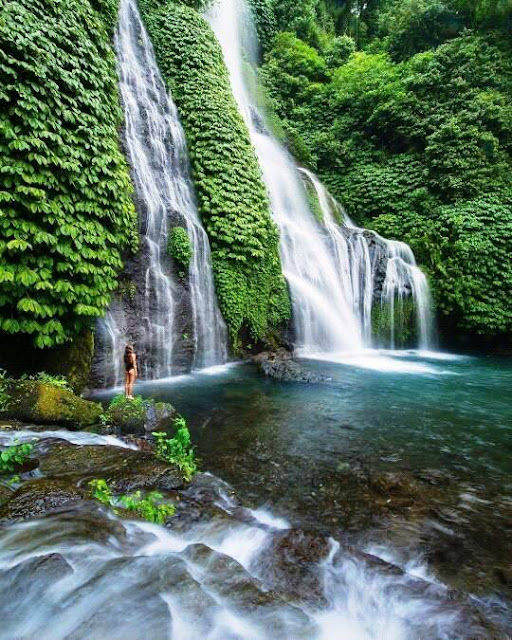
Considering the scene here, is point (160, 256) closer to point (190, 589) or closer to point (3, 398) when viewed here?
point (3, 398)

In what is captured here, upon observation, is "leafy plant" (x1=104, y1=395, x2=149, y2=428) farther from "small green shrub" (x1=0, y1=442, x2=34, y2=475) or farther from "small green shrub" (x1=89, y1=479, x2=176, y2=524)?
"small green shrub" (x1=89, y1=479, x2=176, y2=524)

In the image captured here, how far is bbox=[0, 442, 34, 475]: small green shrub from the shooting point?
3.29m

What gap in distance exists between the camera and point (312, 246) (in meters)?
12.9

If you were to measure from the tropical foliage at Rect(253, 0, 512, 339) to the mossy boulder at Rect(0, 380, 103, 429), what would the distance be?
11836 millimetres

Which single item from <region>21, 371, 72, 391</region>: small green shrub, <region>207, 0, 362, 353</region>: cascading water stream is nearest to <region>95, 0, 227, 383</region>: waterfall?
<region>21, 371, 72, 391</region>: small green shrub

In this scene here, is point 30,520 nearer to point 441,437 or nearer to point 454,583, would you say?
point 454,583

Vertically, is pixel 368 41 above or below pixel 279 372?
above

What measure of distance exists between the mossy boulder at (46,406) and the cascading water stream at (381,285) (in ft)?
31.5

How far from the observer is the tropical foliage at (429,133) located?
522 inches

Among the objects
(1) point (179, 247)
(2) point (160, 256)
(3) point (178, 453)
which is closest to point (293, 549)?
(3) point (178, 453)

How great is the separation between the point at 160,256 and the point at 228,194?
113 inches

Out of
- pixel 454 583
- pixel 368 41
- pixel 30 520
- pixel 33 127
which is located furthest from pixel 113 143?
pixel 368 41

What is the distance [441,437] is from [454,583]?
3.00 meters

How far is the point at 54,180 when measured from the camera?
19.9 ft
